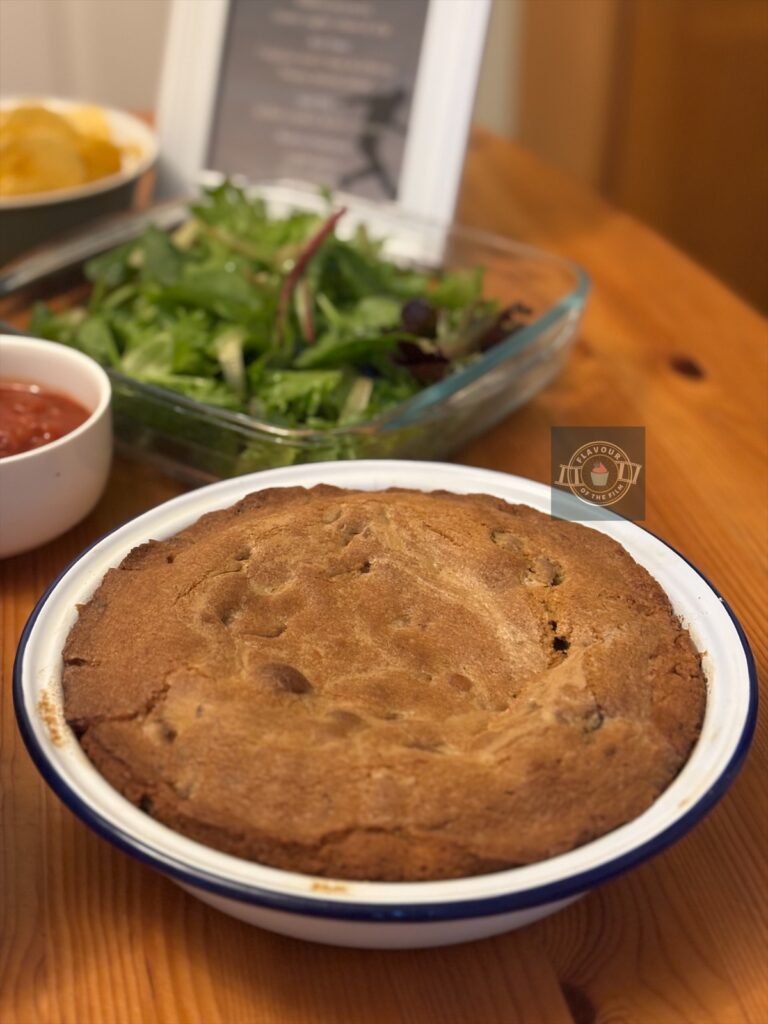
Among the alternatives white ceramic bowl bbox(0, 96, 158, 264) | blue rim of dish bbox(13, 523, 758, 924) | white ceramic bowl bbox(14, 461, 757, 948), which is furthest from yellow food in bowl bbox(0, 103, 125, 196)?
blue rim of dish bbox(13, 523, 758, 924)

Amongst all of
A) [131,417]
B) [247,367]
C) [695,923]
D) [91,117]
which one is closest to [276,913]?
[695,923]

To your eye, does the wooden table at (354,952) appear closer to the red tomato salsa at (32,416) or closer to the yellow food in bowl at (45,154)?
the red tomato salsa at (32,416)

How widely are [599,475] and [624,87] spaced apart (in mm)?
2769

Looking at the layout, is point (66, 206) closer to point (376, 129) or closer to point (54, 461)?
point (376, 129)

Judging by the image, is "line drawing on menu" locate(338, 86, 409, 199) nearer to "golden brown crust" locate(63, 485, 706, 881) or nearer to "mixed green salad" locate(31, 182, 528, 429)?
"mixed green salad" locate(31, 182, 528, 429)

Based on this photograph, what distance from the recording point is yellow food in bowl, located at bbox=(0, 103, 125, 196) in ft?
7.14

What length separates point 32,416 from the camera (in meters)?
1.55

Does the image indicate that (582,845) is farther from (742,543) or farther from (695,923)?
(742,543)

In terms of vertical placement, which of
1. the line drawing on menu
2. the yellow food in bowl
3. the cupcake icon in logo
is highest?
the line drawing on menu

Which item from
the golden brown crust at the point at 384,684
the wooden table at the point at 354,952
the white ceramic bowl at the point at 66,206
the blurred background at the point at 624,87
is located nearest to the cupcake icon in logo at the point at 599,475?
the golden brown crust at the point at 384,684

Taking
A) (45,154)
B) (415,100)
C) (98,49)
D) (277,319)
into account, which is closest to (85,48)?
(98,49)

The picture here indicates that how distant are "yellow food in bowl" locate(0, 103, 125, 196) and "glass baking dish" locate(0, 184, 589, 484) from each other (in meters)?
0.16

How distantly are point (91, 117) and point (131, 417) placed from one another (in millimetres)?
1163

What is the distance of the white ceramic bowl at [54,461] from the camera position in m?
1.42
